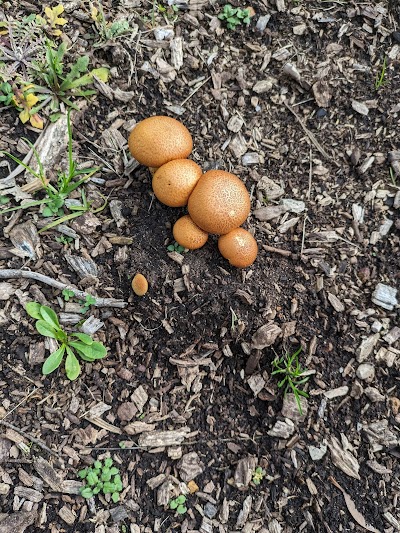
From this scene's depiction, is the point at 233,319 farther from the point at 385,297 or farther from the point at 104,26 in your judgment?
the point at 104,26

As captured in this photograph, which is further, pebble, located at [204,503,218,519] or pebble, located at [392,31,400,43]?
pebble, located at [392,31,400,43]

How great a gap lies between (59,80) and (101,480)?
2800mm

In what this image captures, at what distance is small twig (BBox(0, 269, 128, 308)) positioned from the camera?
3022mm

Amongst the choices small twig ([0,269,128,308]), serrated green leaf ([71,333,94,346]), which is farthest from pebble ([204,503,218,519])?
small twig ([0,269,128,308])

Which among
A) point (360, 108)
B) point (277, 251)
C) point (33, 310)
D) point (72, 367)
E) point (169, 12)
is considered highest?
point (169, 12)

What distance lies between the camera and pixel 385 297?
10.8ft

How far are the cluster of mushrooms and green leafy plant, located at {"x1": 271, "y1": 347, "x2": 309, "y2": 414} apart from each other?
2.46 feet

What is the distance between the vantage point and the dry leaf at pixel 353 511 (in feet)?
9.46

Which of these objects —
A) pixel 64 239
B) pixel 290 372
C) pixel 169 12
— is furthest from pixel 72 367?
pixel 169 12

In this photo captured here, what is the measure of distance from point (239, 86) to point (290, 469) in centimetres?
283

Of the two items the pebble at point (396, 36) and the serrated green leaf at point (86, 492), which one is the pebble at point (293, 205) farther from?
the serrated green leaf at point (86, 492)

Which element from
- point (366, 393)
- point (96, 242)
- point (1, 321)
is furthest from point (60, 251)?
point (366, 393)

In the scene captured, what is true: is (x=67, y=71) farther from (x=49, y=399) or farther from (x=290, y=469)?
(x=290, y=469)

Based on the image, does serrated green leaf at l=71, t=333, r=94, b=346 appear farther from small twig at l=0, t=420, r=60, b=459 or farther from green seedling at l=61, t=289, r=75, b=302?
small twig at l=0, t=420, r=60, b=459
